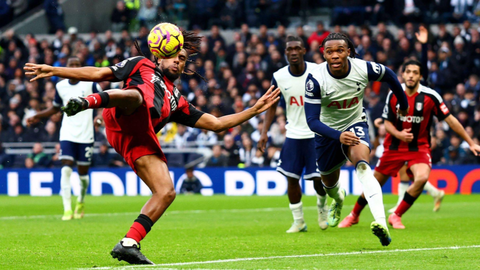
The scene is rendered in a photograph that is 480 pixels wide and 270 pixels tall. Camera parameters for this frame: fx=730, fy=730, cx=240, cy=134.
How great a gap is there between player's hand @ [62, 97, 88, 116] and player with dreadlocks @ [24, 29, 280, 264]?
26 cm

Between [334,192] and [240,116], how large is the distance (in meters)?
2.84

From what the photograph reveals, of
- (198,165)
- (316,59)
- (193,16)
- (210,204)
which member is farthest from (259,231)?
(193,16)

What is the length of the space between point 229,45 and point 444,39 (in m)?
6.76

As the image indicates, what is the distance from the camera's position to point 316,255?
713 centimetres

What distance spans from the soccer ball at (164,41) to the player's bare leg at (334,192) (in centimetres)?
305

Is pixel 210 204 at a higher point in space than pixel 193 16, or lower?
lower

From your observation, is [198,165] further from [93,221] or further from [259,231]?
[259,231]

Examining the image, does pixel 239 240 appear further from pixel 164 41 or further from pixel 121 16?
pixel 121 16

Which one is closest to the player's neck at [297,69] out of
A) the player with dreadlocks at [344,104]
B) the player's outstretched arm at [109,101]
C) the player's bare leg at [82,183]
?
the player with dreadlocks at [344,104]

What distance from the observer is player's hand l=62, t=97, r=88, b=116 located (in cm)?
572

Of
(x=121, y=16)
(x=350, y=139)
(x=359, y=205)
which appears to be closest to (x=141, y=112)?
(x=350, y=139)

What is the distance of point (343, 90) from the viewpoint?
8.24 meters

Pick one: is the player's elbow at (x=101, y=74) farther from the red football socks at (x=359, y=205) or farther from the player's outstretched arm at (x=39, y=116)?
the player's outstretched arm at (x=39, y=116)

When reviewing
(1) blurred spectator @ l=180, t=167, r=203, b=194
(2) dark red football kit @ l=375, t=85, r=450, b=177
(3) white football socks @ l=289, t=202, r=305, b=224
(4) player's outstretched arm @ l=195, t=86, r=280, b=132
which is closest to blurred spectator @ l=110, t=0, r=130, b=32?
(1) blurred spectator @ l=180, t=167, r=203, b=194
